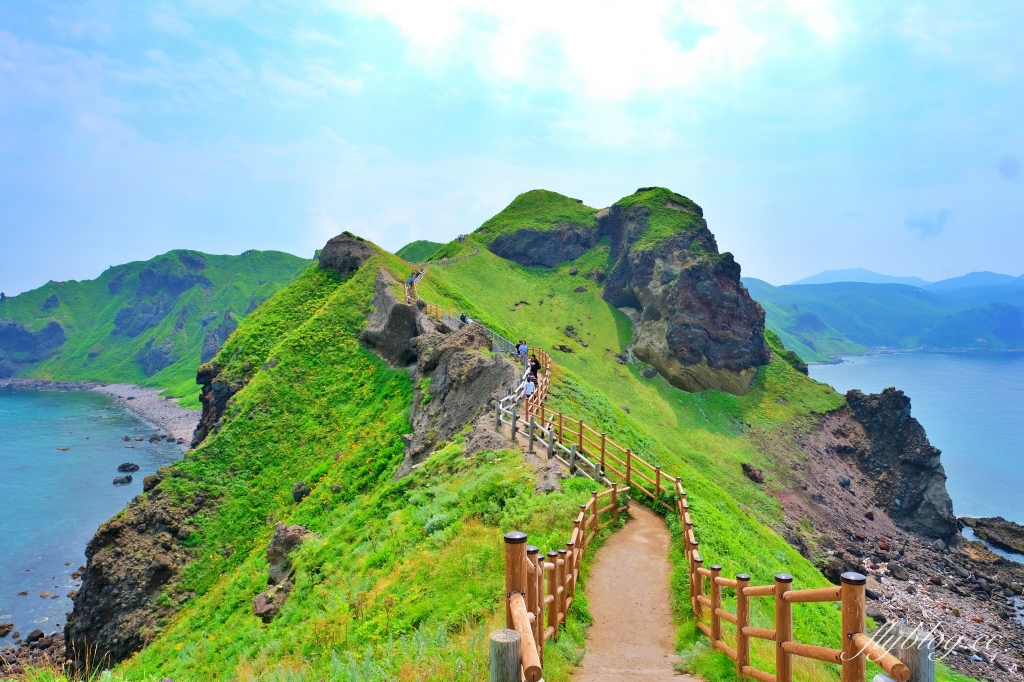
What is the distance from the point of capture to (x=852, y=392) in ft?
277

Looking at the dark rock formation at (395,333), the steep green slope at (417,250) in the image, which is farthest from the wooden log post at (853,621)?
the steep green slope at (417,250)

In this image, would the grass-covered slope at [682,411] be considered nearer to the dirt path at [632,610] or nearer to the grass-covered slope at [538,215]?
the dirt path at [632,610]

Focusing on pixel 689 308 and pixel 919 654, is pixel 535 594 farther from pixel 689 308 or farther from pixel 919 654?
pixel 689 308

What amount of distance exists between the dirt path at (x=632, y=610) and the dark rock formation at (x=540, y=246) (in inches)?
4041

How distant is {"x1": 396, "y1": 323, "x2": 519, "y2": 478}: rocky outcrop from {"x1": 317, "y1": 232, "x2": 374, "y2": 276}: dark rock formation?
2875cm

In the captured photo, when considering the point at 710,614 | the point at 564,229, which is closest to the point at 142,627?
the point at 710,614

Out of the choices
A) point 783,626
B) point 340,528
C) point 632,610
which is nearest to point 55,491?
point 340,528

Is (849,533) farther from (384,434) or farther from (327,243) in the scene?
(327,243)

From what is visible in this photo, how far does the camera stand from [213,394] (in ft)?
157

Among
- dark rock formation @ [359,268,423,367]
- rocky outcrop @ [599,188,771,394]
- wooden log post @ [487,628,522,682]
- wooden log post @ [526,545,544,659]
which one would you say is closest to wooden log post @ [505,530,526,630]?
wooden log post @ [526,545,544,659]

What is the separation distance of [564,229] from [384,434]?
91788 millimetres

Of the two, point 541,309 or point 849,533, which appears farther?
point 541,309

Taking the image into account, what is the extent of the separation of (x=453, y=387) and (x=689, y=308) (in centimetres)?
6253

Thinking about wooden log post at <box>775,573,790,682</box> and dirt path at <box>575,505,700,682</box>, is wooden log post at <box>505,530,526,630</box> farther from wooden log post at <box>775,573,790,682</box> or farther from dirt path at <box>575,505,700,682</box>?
dirt path at <box>575,505,700,682</box>
